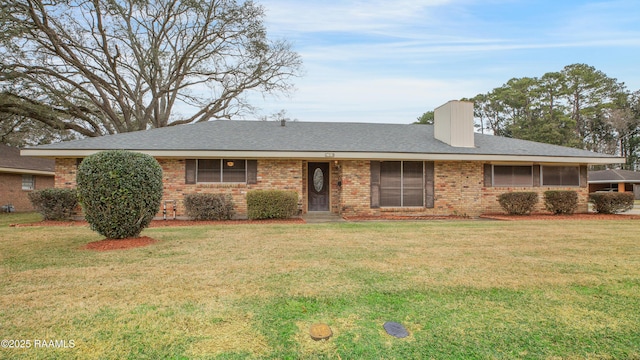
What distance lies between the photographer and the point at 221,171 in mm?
→ 12156

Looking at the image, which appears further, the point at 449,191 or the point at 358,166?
the point at 449,191

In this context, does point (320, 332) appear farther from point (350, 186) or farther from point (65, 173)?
point (65, 173)

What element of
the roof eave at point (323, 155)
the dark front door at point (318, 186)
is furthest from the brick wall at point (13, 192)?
the dark front door at point (318, 186)

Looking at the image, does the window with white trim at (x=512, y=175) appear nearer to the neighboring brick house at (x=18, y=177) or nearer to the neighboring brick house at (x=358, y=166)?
the neighboring brick house at (x=358, y=166)

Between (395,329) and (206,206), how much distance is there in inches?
369

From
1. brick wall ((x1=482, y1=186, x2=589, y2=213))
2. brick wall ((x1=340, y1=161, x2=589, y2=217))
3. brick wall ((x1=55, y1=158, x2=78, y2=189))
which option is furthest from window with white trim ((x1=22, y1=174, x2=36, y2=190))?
brick wall ((x1=482, y1=186, x2=589, y2=213))

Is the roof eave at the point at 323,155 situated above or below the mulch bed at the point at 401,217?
above

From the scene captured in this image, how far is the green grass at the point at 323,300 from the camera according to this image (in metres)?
2.73

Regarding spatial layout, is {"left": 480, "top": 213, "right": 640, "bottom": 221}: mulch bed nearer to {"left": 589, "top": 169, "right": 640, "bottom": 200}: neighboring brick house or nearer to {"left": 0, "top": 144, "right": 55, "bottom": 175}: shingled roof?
{"left": 0, "top": 144, "right": 55, "bottom": 175}: shingled roof

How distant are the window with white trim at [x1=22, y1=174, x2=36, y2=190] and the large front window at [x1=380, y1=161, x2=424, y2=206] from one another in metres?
17.8

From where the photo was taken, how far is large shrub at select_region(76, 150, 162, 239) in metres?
6.34

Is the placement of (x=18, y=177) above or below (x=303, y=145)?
below

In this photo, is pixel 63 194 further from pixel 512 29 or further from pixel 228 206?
pixel 512 29

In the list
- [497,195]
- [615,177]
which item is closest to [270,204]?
[497,195]
